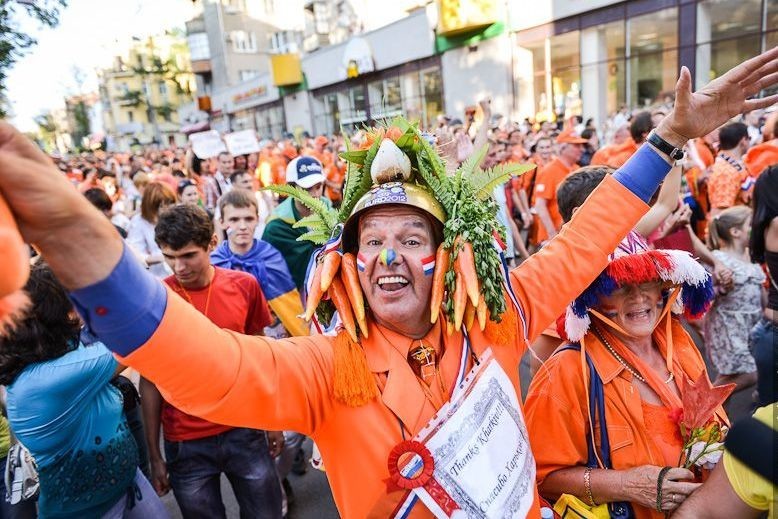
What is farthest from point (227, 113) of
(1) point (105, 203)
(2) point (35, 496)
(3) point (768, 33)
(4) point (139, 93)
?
(2) point (35, 496)

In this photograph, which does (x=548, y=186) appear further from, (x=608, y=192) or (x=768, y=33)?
(x=768, y=33)

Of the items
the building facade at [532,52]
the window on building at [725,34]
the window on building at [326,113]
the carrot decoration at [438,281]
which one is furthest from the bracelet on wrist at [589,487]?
the window on building at [326,113]

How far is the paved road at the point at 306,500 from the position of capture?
3537 millimetres

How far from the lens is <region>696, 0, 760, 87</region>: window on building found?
12.9 metres

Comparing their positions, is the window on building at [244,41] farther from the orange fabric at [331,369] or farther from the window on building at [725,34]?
the orange fabric at [331,369]

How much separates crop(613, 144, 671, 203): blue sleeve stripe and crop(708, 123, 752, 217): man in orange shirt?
Result: 3.48m

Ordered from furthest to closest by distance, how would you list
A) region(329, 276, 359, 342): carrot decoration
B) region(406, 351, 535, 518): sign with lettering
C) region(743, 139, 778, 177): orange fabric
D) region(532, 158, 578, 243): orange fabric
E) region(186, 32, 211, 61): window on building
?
region(186, 32, 211, 61): window on building < region(532, 158, 578, 243): orange fabric < region(743, 139, 778, 177): orange fabric < region(329, 276, 359, 342): carrot decoration < region(406, 351, 535, 518): sign with lettering

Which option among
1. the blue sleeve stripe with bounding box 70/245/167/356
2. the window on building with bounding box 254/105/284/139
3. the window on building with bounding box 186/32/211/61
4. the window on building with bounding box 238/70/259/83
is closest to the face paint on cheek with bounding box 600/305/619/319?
the blue sleeve stripe with bounding box 70/245/167/356

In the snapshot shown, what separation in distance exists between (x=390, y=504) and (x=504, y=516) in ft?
1.03

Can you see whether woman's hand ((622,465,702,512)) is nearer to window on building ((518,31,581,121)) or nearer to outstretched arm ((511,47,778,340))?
outstretched arm ((511,47,778,340))

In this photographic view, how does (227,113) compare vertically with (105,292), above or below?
above

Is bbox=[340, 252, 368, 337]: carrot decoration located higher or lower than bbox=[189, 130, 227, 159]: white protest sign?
lower

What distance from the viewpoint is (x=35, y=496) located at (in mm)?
2191

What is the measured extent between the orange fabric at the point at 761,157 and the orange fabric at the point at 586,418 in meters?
3.52
